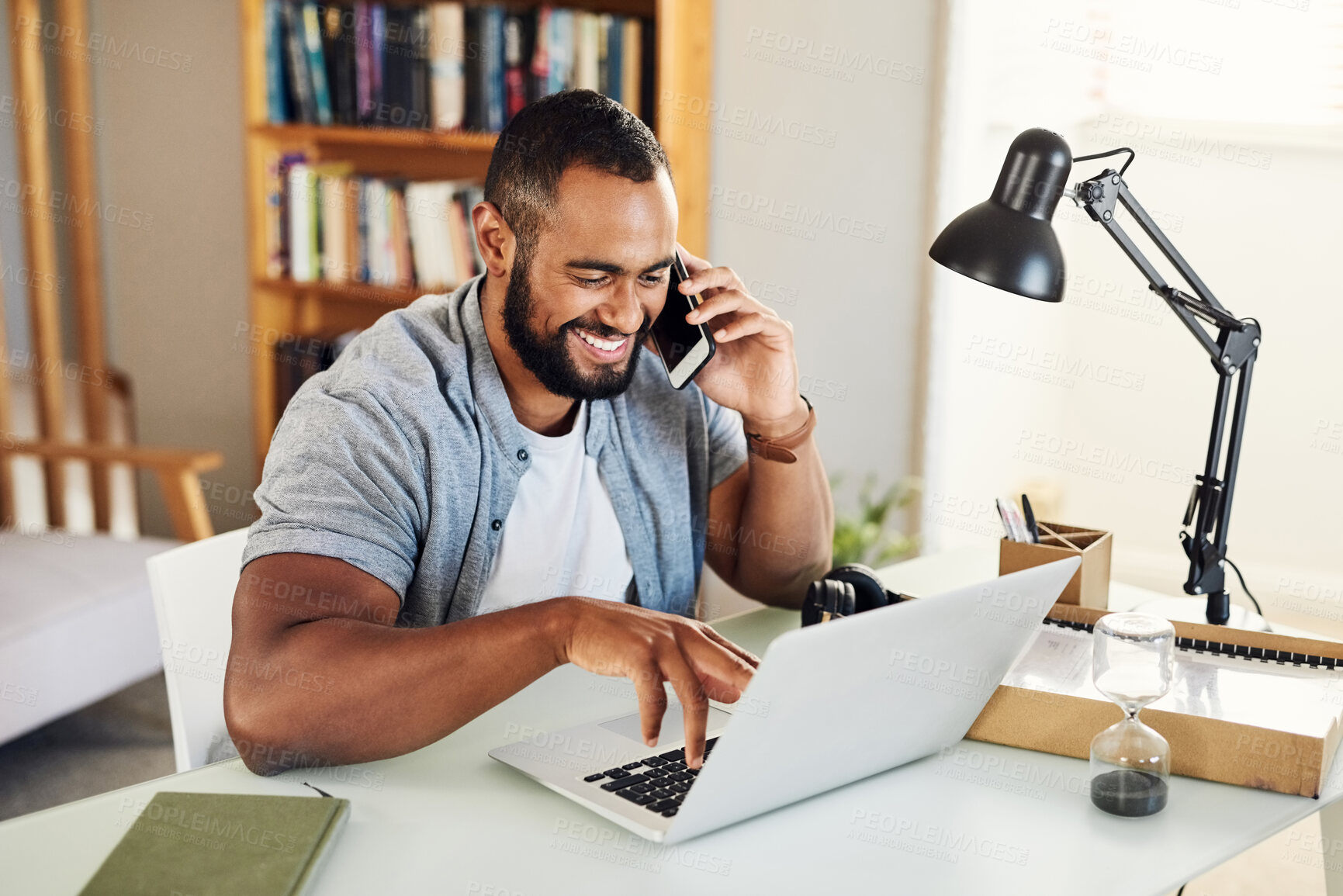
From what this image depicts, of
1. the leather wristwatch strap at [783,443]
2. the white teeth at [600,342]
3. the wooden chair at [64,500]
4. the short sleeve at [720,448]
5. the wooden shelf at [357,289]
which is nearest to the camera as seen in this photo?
the white teeth at [600,342]

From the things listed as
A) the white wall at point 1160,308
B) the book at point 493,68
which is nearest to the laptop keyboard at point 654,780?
the white wall at point 1160,308

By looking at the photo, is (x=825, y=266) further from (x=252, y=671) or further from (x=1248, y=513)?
(x=252, y=671)

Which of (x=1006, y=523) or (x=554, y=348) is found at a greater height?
(x=554, y=348)

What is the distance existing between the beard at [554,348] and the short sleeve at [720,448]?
8.8 inches

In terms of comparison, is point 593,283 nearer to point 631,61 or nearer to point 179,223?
point 631,61

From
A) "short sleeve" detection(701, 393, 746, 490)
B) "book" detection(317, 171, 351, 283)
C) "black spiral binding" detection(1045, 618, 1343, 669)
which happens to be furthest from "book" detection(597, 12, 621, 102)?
"black spiral binding" detection(1045, 618, 1343, 669)

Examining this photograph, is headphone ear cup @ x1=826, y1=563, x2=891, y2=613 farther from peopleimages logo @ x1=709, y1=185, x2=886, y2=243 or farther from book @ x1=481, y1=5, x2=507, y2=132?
book @ x1=481, y1=5, x2=507, y2=132

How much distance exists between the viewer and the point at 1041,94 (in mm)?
2879

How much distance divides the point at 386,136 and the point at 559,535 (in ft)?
5.52

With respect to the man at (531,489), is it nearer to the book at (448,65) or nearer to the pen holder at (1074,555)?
the pen holder at (1074,555)

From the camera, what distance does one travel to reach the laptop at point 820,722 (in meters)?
0.86

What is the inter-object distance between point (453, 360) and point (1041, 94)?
1.96 m

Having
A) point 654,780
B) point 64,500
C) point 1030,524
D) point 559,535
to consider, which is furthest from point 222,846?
point 64,500

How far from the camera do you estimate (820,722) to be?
921 millimetres
